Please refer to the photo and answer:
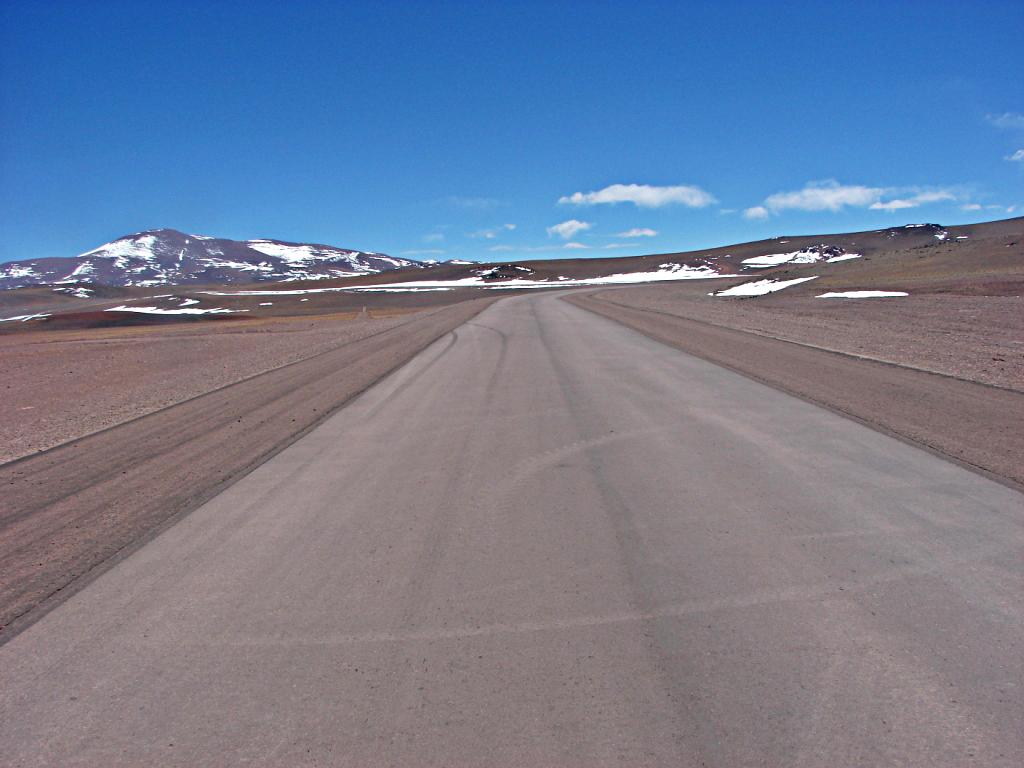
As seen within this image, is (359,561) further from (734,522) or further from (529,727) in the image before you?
(734,522)

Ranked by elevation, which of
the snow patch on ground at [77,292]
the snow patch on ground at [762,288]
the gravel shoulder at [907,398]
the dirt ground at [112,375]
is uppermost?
the snow patch on ground at [77,292]

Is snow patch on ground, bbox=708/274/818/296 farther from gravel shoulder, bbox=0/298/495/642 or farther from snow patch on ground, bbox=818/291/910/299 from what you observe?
gravel shoulder, bbox=0/298/495/642

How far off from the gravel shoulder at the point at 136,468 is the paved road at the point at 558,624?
13.3 inches

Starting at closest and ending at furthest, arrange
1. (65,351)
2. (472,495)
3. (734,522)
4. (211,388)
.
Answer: (734,522) < (472,495) < (211,388) < (65,351)

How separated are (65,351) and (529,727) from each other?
32.5m

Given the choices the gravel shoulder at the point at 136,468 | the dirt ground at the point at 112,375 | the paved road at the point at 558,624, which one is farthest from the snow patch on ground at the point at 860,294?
the paved road at the point at 558,624

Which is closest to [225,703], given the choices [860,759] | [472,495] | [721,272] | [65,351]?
[860,759]

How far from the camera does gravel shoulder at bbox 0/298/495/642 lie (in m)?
5.15

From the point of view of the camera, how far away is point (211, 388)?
48.1ft

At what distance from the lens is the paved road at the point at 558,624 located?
3.00 metres

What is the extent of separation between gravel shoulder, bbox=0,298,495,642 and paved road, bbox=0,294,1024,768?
0.34 meters

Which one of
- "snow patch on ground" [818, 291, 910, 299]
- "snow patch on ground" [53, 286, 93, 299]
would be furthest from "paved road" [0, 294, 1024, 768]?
"snow patch on ground" [53, 286, 93, 299]

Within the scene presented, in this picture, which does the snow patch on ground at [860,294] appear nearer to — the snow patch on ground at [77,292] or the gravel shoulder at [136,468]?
the gravel shoulder at [136,468]

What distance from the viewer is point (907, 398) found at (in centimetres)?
1026
